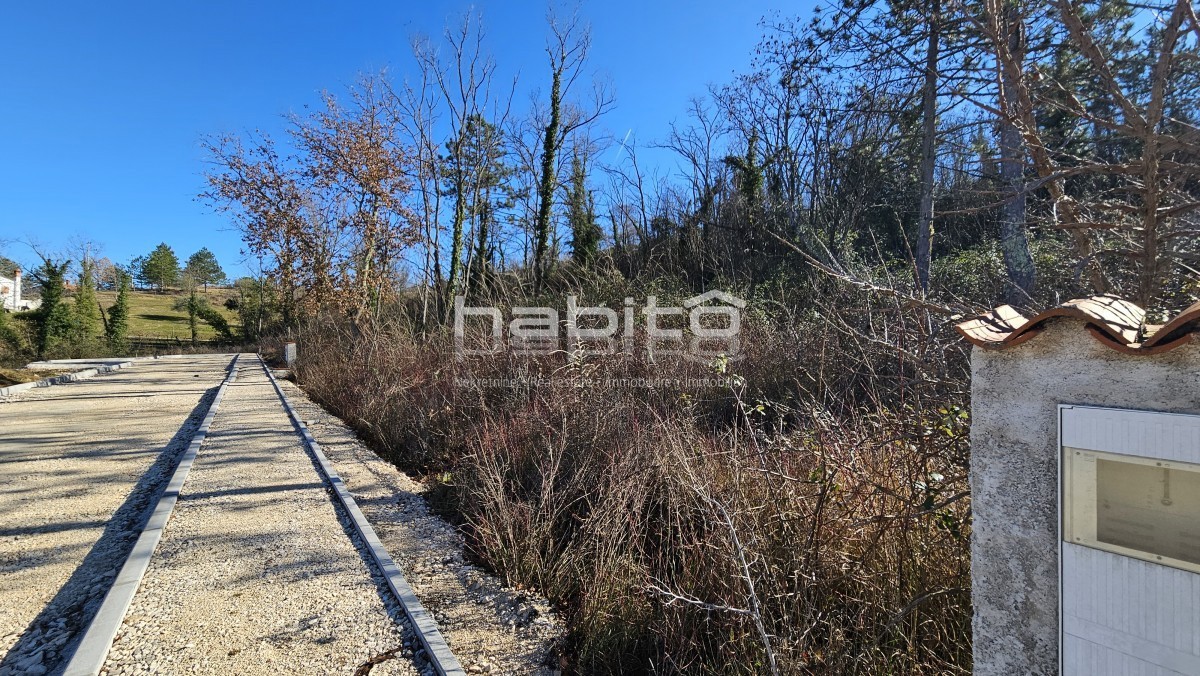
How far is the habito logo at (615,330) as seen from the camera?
7.52 meters

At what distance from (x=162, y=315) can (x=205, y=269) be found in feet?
56.0

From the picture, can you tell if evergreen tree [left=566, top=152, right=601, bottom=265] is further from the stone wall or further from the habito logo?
the stone wall

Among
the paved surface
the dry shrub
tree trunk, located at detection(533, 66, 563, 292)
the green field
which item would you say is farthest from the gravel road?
the green field

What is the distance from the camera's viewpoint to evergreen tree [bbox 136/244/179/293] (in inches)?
2443

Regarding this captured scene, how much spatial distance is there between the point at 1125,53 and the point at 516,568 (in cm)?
571

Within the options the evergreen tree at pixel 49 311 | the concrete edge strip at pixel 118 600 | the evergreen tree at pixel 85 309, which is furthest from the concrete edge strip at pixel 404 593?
the evergreen tree at pixel 85 309

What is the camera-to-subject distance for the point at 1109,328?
4.09 ft

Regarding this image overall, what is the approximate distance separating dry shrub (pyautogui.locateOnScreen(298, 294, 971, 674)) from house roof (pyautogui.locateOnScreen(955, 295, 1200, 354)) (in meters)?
1.03

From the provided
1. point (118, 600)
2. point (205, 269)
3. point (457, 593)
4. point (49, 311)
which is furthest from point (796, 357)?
point (205, 269)

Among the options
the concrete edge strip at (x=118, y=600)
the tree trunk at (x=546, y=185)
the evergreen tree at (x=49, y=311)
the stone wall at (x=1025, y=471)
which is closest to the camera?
the stone wall at (x=1025, y=471)

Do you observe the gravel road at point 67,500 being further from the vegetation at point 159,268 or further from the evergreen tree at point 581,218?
the vegetation at point 159,268

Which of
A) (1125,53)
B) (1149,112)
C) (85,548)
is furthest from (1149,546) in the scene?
(85,548)

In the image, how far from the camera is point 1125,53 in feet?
13.1

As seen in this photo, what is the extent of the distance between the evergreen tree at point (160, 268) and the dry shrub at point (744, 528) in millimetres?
74210
